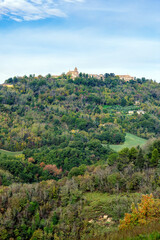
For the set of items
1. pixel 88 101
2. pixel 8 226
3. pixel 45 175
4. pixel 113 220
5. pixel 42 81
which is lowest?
pixel 45 175

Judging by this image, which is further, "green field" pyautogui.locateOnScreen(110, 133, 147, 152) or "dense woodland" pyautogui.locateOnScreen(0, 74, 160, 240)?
"green field" pyautogui.locateOnScreen(110, 133, 147, 152)

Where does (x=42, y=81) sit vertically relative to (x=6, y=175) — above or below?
above

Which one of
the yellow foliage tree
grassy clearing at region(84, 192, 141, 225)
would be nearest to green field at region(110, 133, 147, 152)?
grassy clearing at region(84, 192, 141, 225)

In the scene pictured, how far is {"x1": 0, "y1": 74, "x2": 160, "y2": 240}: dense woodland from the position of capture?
1136 centimetres

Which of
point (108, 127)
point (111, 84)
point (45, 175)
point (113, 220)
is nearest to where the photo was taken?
point (113, 220)

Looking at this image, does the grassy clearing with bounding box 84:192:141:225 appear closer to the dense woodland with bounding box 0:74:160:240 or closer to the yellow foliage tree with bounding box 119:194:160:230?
the dense woodland with bounding box 0:74:160:240

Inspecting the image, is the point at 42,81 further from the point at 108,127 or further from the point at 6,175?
the point at 6,175

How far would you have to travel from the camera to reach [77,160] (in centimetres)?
2998

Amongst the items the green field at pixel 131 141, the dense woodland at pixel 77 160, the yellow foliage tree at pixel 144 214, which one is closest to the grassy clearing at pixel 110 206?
the dense woodland at pixel 77 160

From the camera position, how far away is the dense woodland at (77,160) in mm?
11359

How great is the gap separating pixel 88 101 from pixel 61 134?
2155 centimetres

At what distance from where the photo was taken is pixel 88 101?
2389 inches

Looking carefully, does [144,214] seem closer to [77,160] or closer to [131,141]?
[77,160]

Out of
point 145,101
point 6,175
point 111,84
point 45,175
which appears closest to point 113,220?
point 6,175
